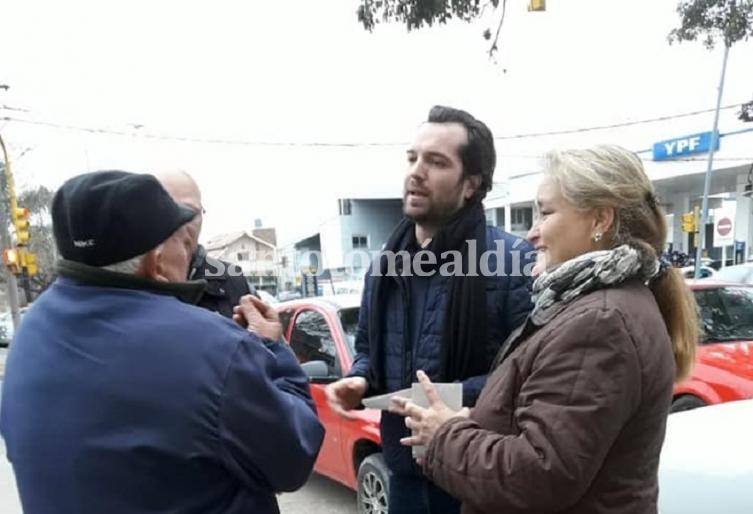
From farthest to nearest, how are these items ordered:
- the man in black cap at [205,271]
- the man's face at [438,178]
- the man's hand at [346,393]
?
the man in black cap at [205,271]
the man's hand at [346,393]
the man's face at [438,178]

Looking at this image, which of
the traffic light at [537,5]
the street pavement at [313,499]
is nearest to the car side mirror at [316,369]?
the street pavement at [313,499]

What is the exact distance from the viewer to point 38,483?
4.23 ft

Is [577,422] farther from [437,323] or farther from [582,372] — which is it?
[437,323]

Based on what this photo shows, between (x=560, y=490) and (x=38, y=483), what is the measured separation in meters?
1.08

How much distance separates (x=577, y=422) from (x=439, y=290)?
88cm

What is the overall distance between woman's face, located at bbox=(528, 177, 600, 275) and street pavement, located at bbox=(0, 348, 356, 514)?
3.66 meters

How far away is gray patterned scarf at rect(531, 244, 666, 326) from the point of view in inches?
54.0

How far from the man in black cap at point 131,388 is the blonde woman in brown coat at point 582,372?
0.42 meters

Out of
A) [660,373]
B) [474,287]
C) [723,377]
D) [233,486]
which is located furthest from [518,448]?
[723,377]

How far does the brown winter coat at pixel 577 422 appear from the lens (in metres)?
1.23

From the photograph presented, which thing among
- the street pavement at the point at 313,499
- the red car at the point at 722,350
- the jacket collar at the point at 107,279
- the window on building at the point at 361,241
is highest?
the jacket collar at the point at 107,279

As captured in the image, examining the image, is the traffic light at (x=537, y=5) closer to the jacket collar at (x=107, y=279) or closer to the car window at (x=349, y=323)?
the car window at (x=349, y=323)

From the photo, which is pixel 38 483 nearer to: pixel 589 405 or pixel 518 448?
pixel 518 448

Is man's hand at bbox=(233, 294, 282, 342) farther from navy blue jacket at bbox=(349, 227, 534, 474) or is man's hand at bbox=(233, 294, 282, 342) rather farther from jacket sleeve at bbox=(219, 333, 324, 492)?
navy blue jacket at bbox=(349, 227, 534, 474)
